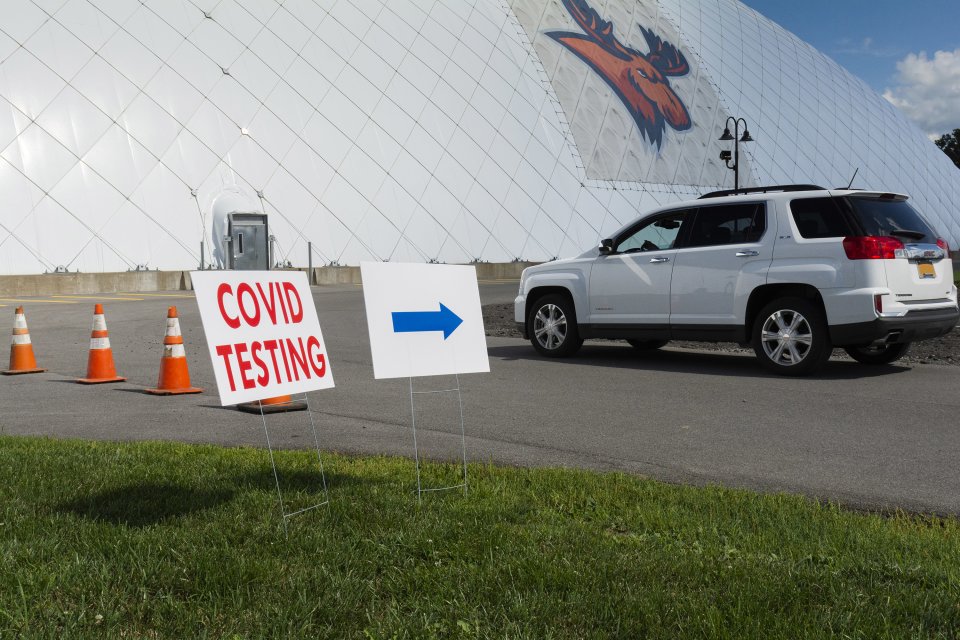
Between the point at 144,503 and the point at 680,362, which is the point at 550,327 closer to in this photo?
the point at 680,362

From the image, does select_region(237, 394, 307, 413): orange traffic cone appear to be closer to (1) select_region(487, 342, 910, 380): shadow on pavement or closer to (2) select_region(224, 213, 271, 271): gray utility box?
(1) select_region(487, 342, 910, 380): shadow on pavement

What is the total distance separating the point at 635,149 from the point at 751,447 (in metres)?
34.3

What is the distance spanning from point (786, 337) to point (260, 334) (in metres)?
7.55

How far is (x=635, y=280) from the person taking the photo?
39.9ft

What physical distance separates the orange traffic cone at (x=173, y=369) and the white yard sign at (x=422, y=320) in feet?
16.4

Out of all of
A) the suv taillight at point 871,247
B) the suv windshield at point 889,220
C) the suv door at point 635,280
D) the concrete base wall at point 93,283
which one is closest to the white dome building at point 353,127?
the concrete base wall at point 93,283

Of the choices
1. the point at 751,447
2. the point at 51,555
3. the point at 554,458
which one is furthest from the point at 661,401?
the point at 51,555

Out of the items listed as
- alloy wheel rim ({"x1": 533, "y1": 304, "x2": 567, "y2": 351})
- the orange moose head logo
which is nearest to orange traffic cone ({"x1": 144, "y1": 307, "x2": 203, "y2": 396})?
alloy wheel rim ({"x1": 533, "y1": 304, "x2": 567, "y2": 351})

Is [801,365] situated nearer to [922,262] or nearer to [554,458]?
[922,262]

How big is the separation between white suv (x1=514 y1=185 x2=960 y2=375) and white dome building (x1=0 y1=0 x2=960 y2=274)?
19.1 metres

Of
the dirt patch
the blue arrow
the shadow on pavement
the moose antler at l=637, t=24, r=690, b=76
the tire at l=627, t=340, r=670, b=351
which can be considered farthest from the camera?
the moose antler at l=637, t=24, r=690, b=76

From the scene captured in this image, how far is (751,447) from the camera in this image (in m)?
6.86

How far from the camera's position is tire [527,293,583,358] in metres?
12.9

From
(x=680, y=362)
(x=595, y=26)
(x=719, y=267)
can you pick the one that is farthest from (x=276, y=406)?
(x=595, y=26)
